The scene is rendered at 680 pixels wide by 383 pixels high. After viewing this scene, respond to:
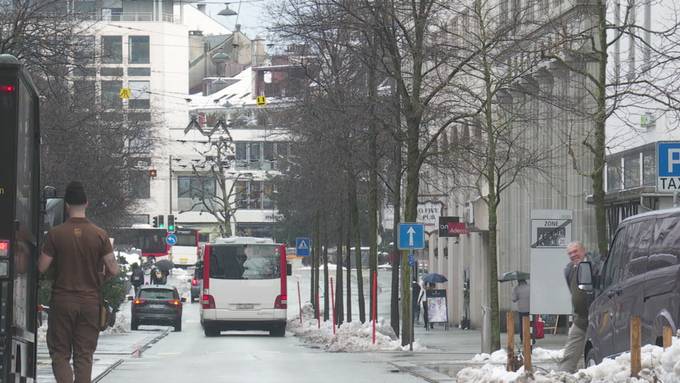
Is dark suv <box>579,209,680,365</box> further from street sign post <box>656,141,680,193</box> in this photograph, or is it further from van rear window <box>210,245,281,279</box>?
van rear window <box>210,245,281,279</box>

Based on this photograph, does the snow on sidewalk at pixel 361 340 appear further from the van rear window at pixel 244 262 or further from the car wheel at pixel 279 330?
the van rear window at pixel 244 262

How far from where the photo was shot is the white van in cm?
4462

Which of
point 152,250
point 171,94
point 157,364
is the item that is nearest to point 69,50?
point 157,364

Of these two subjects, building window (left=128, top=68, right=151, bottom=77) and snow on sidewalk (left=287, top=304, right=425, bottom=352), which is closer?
snow on sidewalk (left=287, top=304, right=425, bottom=352)

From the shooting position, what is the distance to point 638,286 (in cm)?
1417

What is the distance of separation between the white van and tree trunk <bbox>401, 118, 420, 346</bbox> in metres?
12.2

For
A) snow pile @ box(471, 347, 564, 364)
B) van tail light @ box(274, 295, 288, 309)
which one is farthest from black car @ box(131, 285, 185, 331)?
snow pile @ box(471, 347, 564, 364)

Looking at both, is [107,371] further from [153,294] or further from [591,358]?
[153,294]

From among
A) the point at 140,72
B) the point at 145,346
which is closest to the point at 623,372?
the point at 145,346

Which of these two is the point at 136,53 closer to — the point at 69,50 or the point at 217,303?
the point at 217,303

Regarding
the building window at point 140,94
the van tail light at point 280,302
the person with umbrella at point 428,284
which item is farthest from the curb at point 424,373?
the building window at point 140,94

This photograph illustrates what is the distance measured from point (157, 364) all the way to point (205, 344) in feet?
39.3

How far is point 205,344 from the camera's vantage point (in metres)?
38.5

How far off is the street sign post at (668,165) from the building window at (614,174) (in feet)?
42.4
